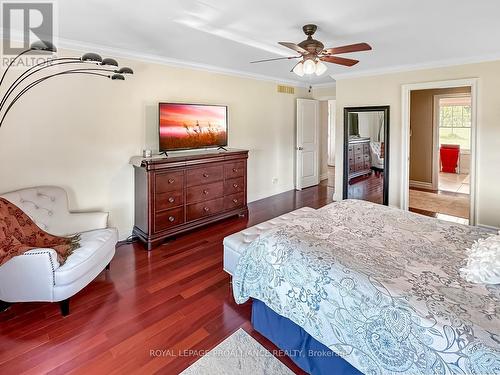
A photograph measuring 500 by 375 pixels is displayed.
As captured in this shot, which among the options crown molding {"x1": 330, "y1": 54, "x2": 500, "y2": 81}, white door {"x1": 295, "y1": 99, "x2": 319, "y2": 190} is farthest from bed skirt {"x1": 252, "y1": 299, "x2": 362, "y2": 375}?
white door {"x1": 295, "y1": 99, "x2": 319, "y2": 190}

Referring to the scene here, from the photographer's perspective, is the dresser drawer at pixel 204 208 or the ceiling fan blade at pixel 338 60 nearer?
the ceiling fan blade at pixel 338 60

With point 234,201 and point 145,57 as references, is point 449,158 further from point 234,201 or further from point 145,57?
point 145,57

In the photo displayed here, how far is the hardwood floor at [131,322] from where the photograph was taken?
1953 millimetres

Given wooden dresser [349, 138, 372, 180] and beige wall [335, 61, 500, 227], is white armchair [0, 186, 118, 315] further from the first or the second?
beige wall [335, 61, 500, 227]

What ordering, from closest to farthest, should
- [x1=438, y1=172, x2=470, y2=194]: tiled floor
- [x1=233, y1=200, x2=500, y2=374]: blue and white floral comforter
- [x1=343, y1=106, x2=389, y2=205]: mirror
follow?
[x1=233, y1=200, x2=500, y2=374]: blue and white floral comforter → [x1=343, y1=106, x2=389, y2=205]: mirror → [x1=438, y1=172, x2=470, y2=194]: tiled floor

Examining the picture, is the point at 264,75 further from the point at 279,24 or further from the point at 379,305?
the point at 379,305

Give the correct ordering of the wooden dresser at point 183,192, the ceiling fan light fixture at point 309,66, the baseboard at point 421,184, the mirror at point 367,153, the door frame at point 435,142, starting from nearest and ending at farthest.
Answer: the ceiling fan light fixture at point 309,66 → the wooden dresser at point 183,192 → the mirror at point 367,153 → the door frame at point 435,142 → the baseboard at point 421,184

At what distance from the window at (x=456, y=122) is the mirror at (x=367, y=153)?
4363 mm

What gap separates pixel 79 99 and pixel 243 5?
87.7 inches

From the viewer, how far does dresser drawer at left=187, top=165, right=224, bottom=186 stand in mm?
4023

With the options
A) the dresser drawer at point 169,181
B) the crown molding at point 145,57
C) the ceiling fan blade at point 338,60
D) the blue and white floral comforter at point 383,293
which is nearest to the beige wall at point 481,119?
the crown molding at point 145,57

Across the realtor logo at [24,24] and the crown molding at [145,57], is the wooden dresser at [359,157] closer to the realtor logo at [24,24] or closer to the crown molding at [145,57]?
the crown molding at [145,57]

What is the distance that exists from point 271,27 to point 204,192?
2.29m

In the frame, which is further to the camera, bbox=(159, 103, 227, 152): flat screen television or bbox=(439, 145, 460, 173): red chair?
bbox=(439, 145, 460, 173): red chair
